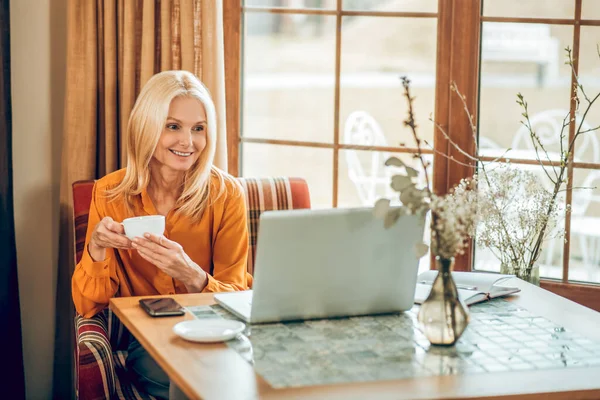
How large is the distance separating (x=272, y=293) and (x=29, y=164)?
170 cm

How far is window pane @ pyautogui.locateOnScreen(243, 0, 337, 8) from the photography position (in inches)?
123

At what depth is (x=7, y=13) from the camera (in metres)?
2.85

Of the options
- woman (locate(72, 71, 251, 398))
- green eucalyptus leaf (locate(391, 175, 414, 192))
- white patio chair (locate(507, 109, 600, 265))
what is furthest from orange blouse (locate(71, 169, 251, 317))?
white patio chair (locate(507, 109, 600, 265))

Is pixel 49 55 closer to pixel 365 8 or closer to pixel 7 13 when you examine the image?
pixel 7 13

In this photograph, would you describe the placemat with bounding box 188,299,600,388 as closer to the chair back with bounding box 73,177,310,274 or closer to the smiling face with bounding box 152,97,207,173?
the smiling face with bounding box 152,97,207,173

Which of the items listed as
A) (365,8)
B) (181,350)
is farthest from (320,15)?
(181,350)

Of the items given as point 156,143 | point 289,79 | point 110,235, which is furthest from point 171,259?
point 289,79

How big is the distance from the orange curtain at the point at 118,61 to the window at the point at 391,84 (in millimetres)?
204

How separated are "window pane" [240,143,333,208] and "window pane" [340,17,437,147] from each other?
14 cm

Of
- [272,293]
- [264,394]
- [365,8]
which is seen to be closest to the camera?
[264,394]

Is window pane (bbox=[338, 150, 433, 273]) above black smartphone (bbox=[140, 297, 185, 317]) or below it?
above

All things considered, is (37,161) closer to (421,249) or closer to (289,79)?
(289,79)

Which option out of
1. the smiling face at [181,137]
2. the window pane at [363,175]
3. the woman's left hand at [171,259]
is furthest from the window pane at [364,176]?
the woman's left hand at [171,259]

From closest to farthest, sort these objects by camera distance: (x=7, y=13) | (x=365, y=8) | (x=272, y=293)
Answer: (x=272, y=293), (x=7, y=13), (x=365, y=8)
